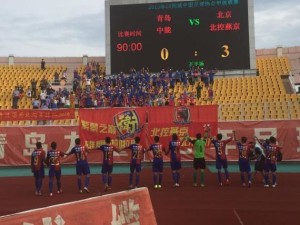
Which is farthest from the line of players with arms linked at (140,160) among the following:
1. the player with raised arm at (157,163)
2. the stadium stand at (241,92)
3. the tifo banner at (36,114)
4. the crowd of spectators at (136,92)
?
the crowd of spectators at (136,92)

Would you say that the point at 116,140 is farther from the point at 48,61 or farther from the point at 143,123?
the point at 48,61

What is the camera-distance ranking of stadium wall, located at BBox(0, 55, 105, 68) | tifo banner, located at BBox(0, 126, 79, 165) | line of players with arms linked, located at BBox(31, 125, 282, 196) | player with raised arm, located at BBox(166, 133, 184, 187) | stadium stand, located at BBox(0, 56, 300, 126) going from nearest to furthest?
line of players with arms linked, located at BBox(31, 125, 282, 196) → player with raised arm, located at BBox(166, 133, 184, 187) → tifo banner, located at BBox(0, 126, 79, 165) → stadium stand, located at BBox(0, 56, 300, 126) → stadium wall, located at BBox(0, 55, 105, 68)

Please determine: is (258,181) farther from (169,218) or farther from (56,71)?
(56,71)

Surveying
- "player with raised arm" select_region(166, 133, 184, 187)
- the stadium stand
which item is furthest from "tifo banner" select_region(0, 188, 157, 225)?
the stadium stand

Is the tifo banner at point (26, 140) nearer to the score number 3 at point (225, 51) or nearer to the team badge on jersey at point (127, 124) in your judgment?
the team badge on jersey at point (127, 124)

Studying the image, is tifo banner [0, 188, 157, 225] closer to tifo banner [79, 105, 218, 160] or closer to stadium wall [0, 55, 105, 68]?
tifo banner [79, 105, 218, 160]

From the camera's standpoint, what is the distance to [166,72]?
2998cm

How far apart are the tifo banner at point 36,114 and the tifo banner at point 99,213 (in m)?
17.2

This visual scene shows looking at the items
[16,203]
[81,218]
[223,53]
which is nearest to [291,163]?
[223,53]

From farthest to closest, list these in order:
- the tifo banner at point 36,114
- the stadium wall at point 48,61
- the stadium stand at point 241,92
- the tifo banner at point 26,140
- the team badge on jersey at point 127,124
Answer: the stadium wall at point 48,61 < the stadium stand at point 241,92 < the tifo banner at point 26,140 < the tifo banner at point 36,114 < the team badge on jersey at point 127,124

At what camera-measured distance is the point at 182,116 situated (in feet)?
72.5

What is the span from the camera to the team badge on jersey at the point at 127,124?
22.2 meters

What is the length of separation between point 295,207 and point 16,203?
8488 mm

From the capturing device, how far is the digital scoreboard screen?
2919 centimetres
